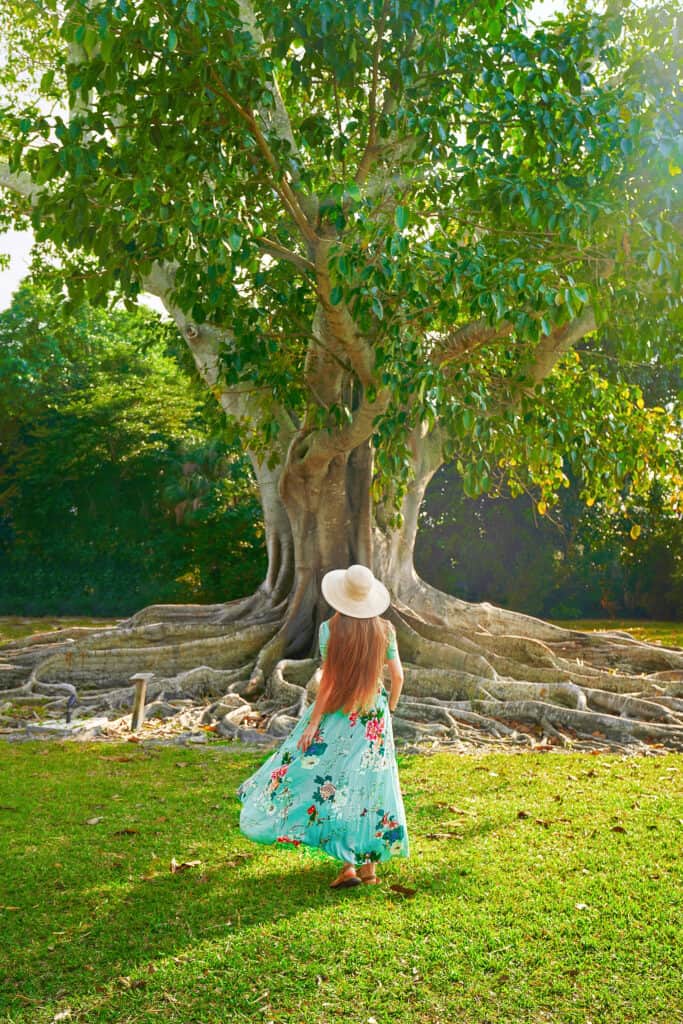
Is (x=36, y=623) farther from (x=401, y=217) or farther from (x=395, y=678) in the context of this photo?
(x=395, y=678)

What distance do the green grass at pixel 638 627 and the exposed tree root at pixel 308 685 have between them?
5710mm

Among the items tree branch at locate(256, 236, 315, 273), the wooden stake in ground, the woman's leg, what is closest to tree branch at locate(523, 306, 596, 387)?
tree branch at locate(256, 236, 315, 273)

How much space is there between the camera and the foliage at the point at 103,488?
19391mm

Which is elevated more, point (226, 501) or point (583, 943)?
point (226, 501)

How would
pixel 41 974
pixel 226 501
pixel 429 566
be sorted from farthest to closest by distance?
pixel 429 566
pixel 226 501
pixel 41 974

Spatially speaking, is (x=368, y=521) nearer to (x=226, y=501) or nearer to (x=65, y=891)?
(x=65, y=891)

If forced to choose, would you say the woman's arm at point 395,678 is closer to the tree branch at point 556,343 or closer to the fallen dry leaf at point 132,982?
the fallen dry leaf at point 132,982

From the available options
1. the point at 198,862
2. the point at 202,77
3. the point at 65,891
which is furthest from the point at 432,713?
the point at 202,77

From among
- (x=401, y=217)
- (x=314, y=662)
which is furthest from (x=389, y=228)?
(x=314, y=662)

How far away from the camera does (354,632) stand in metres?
4.45

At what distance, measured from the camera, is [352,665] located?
14.5ft

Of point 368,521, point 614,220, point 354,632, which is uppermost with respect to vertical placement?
point 614,220

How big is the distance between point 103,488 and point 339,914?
1769 centimetres

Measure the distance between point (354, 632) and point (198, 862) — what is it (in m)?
1.39
